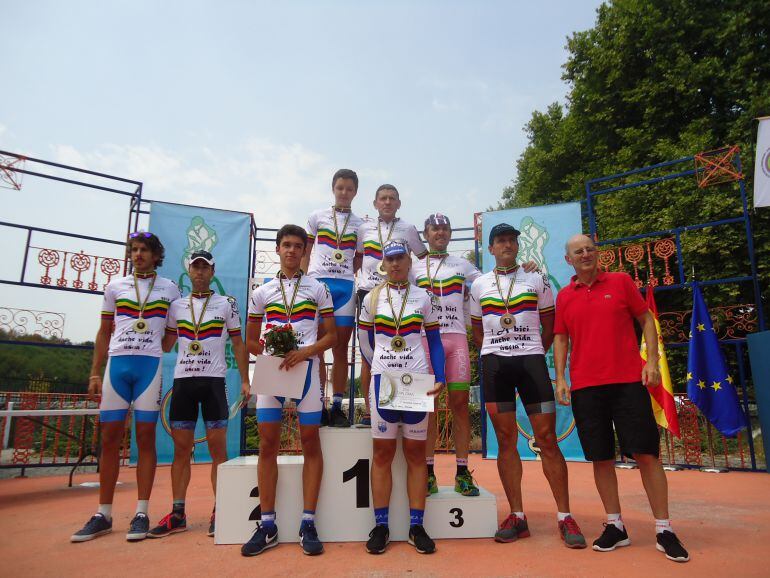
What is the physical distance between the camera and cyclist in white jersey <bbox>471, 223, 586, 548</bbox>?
3672mm

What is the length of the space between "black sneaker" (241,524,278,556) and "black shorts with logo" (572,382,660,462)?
234cm

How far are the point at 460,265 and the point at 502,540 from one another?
237 cm

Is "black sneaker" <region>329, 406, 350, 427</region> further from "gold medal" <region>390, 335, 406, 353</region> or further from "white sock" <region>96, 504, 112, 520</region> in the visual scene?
"white sock" <region>96, 504, 112, 520</region>

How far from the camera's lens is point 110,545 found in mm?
3672

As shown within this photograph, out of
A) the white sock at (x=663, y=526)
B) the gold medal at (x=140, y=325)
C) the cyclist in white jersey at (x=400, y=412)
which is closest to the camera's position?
the white sock at (x=663, y=526)

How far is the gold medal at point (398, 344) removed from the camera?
3.67 meters

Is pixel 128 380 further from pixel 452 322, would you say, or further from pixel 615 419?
pixel 615 419

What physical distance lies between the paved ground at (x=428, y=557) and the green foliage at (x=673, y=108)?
7333mm

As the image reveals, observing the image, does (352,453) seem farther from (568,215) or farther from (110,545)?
(568,215)

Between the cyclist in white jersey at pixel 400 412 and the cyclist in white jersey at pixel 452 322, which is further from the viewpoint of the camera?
the cyclist in white jersey at pixel 452 322

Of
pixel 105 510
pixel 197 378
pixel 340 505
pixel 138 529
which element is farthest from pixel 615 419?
pixel 105 510

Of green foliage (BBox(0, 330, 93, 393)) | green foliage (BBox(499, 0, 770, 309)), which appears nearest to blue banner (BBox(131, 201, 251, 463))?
green foliage (BBox(0, 330, 93, 393))

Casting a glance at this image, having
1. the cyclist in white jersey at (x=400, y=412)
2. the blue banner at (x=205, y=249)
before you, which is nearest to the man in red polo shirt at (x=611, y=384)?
the cyclist in white jersey at (x=400, y=412)

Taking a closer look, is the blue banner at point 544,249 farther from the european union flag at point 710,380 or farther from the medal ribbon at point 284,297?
the medal ribbon at point 284,297
